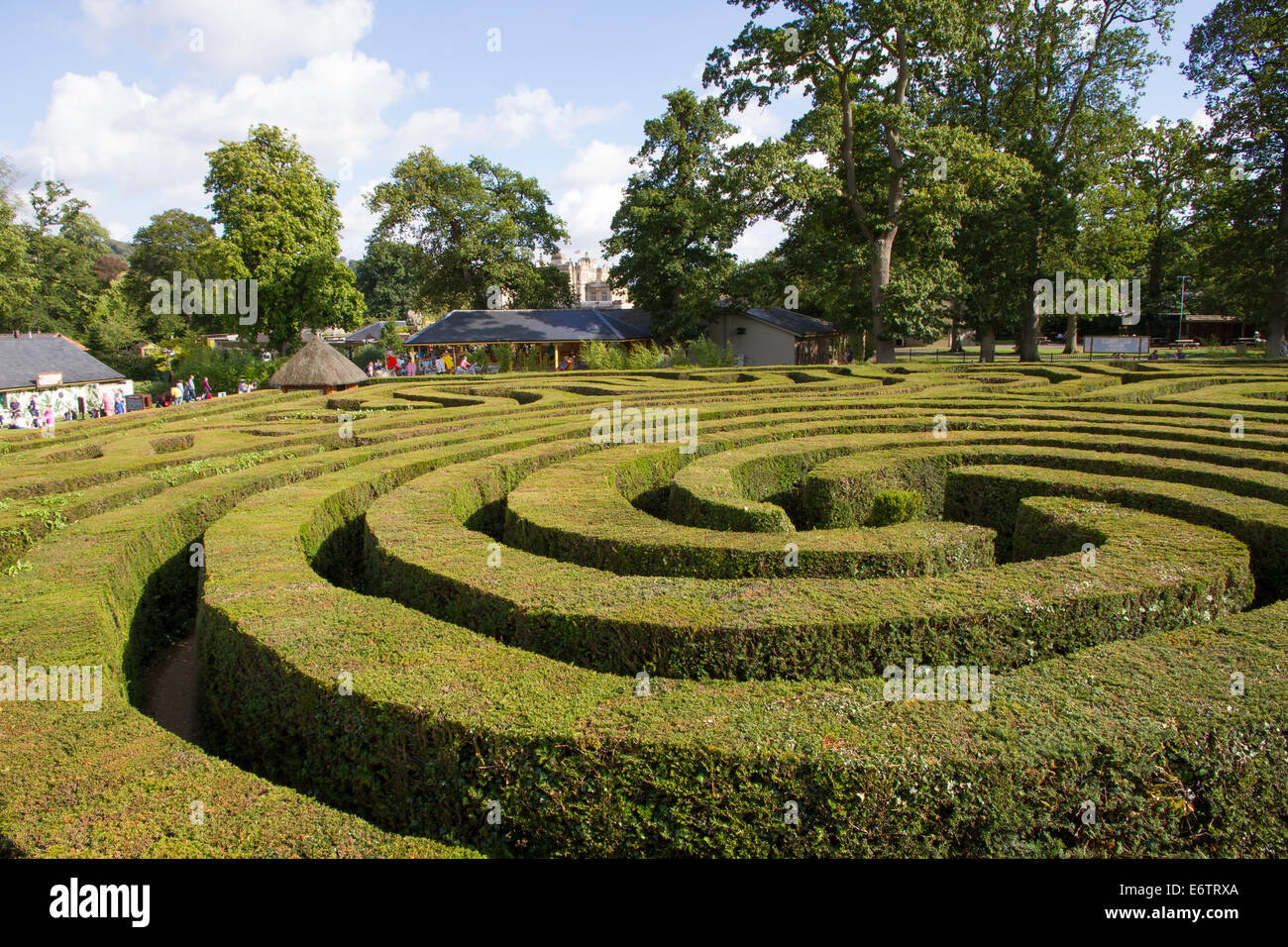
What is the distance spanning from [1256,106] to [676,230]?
31.6m

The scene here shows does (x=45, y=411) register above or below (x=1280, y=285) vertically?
below

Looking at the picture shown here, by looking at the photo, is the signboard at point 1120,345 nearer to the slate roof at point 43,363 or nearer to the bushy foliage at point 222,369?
the bushy foliage at point 222,369

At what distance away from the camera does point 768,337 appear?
5334 cm

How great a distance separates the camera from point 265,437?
1875 cm

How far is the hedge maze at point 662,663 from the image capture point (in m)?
5.15

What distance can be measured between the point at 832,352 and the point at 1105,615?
51.9m

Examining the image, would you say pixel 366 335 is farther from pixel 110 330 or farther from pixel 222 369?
pixel 222 369

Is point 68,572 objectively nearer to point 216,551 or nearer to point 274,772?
point 216,551

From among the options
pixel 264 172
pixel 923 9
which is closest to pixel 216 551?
pixel 923 9

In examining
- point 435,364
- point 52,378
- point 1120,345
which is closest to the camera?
point 52,378

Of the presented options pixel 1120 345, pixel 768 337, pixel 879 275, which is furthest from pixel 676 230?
pixel 1120 345

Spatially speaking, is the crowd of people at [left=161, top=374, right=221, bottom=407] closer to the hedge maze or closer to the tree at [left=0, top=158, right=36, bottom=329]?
the tree at [left=0, top=158, right=36, bottom=329]

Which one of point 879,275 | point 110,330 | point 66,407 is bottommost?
point 66,407

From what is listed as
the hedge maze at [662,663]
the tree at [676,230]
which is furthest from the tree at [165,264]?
the hedge maze at [662,663]
